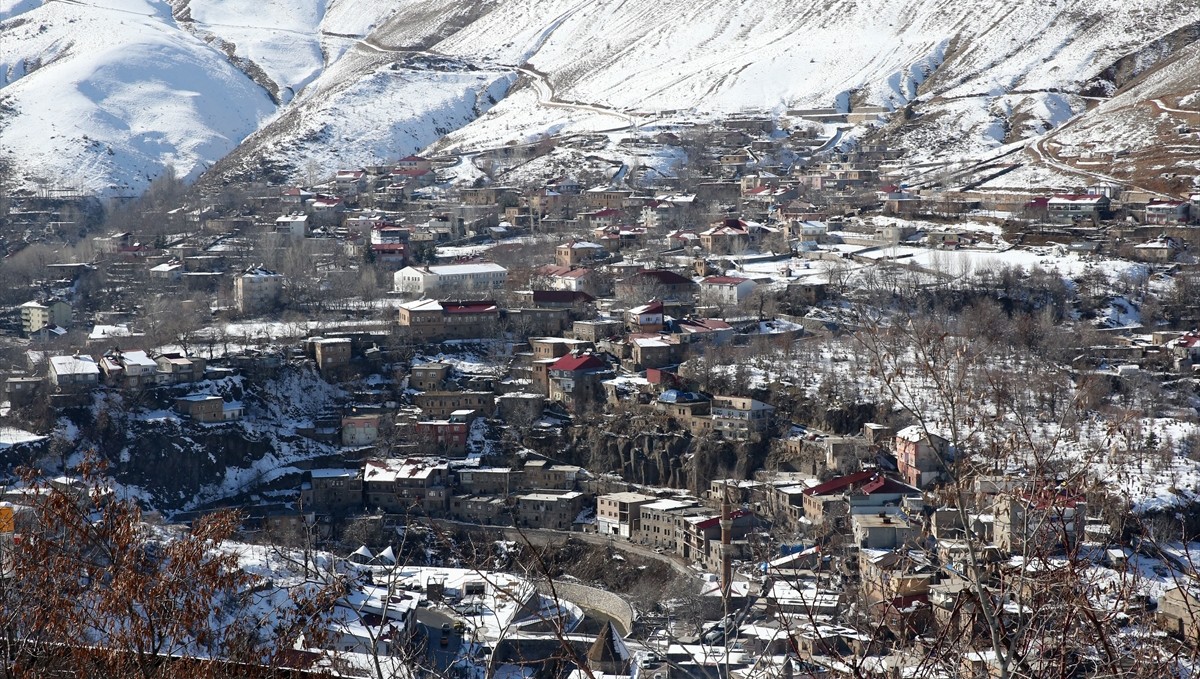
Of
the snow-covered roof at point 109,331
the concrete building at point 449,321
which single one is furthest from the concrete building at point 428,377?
the snow-covered roof at point 109,331

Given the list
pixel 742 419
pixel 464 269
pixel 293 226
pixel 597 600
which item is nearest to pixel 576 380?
pixel 742 419

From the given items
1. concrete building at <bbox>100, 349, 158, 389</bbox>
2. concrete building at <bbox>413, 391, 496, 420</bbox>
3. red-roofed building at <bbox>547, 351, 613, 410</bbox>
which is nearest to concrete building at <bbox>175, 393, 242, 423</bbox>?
concrete building at <bbox>100, 349, 158, 389</bbox>

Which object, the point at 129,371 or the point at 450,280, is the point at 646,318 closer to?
the point at 450,280

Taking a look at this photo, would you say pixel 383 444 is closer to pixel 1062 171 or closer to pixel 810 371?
pixel 810 371

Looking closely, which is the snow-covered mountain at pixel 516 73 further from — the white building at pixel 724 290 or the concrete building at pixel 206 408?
the concrete building at pixel 206 408

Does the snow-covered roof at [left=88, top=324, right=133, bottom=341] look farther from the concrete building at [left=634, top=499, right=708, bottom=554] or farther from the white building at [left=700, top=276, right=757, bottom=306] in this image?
the concrete building at [left=634, top=499, right=708, bottom=554]

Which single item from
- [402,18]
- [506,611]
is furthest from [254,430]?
[402,18]
